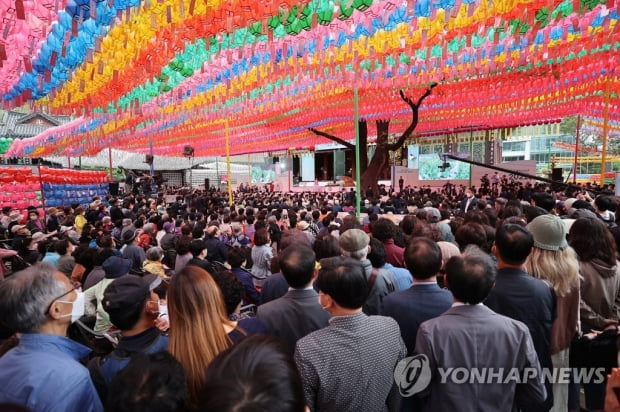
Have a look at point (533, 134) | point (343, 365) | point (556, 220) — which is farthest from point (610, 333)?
point (533, 134)

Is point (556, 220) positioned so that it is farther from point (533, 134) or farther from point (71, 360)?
point (533, 134)

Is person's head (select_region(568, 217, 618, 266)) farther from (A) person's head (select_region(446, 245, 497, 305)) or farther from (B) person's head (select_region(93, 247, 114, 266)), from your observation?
(B) person's head (select_region(93, 247, 114, 266))

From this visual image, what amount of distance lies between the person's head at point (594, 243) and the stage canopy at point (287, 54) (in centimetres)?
323

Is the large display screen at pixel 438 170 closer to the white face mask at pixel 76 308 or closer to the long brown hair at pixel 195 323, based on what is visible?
the long brown hair at pixel 195 323

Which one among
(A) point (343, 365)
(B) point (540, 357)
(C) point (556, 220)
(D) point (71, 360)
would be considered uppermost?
(C) point (556, 220)

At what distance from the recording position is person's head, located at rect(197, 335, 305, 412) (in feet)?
2.92

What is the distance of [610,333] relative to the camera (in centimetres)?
246

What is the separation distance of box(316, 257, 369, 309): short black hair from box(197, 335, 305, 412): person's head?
79 centimetres

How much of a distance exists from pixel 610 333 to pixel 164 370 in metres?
2.66

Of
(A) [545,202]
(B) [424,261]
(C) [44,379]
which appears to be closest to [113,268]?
(C) [44,379]

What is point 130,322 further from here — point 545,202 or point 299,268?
point 545,202

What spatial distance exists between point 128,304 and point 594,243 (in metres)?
2.90

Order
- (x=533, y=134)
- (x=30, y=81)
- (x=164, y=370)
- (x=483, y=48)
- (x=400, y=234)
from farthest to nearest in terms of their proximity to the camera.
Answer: (x=533, y=134)
(x=483, y=48)
(x=30, y=81)
(x=400, y=234)
(x=164, y=370)

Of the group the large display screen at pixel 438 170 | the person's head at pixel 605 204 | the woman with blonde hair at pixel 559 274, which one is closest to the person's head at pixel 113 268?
the woman with blonde hair at pixel 559 274
